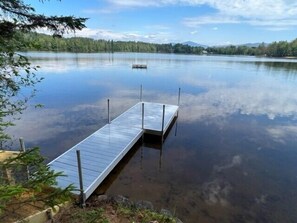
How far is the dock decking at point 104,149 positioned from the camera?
6457 millimetres

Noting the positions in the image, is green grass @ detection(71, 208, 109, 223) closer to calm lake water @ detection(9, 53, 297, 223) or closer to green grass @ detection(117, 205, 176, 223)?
green grass @ detection(117, 205, 176, 223)

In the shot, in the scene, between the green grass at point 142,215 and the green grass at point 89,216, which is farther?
the green grass at point 142,215

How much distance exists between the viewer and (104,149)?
8305mm

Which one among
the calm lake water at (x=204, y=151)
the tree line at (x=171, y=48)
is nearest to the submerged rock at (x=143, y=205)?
the calm lake water at (x=204, y=151)

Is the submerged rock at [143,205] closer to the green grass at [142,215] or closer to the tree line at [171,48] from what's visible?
the green grass at [142,215]

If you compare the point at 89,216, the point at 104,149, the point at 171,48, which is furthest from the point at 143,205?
the point at 171,48

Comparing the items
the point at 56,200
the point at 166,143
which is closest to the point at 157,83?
the point at 166,143

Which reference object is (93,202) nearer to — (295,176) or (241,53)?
(295,176)

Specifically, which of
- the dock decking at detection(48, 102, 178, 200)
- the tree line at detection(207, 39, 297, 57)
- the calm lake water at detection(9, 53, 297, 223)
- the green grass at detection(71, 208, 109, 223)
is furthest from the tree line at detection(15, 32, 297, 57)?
the green grass at detection(71, 208, 109, 223)

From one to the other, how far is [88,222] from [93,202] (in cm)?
112

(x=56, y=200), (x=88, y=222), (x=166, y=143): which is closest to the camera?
(x=56, y=200)

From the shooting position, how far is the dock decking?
6.46 meters

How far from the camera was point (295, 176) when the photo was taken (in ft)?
27.0

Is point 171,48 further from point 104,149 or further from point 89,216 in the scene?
point 89,216
